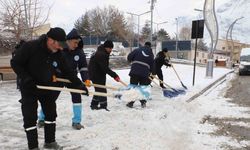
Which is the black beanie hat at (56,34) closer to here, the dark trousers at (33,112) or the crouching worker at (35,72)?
the crouching worker at (35,72)

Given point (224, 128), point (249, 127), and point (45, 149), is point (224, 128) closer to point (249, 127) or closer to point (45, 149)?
point (249, 127)

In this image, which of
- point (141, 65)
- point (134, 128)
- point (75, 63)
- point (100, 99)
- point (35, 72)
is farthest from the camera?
point (141, 65)

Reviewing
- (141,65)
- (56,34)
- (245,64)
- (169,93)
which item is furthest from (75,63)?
(245,64)

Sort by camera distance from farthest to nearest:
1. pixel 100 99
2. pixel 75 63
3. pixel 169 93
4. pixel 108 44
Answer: pixel 169 93 → pixel 100 99 → pixel 108 44 → pixel 75 63

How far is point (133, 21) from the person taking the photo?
250 ft

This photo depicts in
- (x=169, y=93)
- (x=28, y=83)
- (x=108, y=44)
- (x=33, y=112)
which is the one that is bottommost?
(x=169, y=93)

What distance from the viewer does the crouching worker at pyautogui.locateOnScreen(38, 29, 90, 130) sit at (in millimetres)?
7021

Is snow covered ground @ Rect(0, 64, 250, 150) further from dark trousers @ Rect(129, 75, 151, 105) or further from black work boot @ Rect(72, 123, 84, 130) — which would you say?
dark trousers @ Rect(129, 75, 151, 105)

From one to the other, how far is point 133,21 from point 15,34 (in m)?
56.7

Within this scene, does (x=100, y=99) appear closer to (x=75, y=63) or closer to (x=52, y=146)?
(x=75, y=63)

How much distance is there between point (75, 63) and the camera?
741 centimetres

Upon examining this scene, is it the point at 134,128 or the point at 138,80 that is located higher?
the point at 138,80

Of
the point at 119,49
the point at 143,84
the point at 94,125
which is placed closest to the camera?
the point at 94,125

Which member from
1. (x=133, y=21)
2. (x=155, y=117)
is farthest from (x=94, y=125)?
(x=133, y=21)
